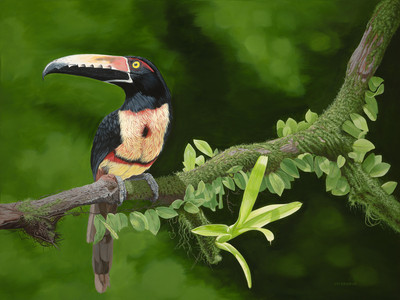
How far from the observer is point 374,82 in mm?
1971

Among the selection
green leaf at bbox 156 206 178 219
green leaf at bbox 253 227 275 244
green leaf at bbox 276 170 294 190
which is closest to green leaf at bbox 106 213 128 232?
green leaf at bbox 156 206 178 219

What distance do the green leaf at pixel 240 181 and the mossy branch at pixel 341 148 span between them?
0.14 ft

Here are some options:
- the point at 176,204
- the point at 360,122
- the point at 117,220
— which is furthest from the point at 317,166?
the point at 117,220

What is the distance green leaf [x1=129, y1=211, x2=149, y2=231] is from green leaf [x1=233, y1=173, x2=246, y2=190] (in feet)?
1.24

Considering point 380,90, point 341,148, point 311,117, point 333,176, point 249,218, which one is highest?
point 380,90

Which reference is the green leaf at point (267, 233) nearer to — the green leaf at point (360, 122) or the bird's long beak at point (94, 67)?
the green leaf at point (360, 122)

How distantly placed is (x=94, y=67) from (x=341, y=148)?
1021 millimetres

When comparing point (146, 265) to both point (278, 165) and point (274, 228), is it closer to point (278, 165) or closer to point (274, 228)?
point (274, 228)

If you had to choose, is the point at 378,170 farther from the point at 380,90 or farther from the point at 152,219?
the point at 152,219

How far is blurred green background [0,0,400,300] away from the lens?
6.29 ft

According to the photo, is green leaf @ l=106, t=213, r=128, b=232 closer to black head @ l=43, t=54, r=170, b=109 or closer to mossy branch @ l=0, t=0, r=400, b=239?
mossy branch @ l=0, t=0, r=400, b=239

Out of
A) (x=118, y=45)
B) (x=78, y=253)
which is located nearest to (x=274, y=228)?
(x=78, y=253)

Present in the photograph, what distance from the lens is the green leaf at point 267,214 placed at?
1842 millimetres

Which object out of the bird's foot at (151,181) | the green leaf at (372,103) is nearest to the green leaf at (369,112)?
the green leaf at (372,103)
